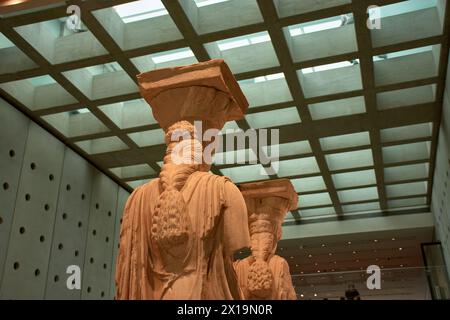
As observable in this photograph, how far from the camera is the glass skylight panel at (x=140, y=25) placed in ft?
34.9

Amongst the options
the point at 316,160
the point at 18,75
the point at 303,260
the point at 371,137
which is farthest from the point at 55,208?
the point at 303,260

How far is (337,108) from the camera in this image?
1338 cm

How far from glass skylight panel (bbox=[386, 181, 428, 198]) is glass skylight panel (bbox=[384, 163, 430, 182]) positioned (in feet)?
3.96

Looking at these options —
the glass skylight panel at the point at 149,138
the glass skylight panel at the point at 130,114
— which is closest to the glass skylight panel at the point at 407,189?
the glass skylight panel at the point at 149,138

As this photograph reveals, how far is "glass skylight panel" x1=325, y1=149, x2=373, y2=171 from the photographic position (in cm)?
1596

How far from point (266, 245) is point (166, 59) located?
5848 millimetres

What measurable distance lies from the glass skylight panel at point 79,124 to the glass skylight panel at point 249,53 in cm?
450

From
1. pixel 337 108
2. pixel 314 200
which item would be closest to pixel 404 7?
pixel 337 108

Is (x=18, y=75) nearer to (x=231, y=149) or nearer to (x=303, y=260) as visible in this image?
(x=231, y=149)

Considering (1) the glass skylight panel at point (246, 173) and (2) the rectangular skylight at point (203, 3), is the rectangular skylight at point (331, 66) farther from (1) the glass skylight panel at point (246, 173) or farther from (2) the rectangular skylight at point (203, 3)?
(1) the glass skylight panel at point (246, 173)

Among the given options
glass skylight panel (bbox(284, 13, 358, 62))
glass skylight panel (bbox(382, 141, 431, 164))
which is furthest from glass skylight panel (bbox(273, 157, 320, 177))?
glass skylight panel (bbox(284, 13, 358, 62))

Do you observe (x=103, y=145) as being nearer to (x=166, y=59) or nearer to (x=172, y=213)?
(x=166, y=59)

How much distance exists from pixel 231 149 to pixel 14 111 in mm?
6197

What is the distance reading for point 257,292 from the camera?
7.63 metres
